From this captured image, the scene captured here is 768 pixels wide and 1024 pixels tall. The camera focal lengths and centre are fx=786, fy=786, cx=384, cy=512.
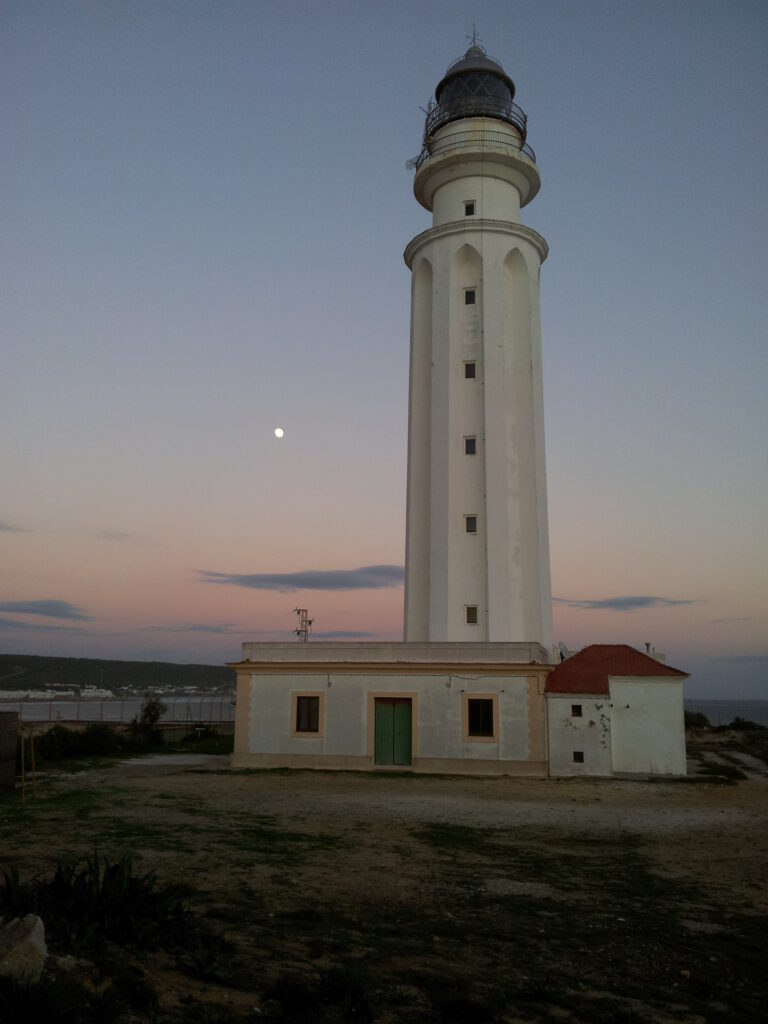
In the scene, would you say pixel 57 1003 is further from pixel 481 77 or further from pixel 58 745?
pixel 481 77

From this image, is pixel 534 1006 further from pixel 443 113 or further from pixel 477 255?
pixel 443 113

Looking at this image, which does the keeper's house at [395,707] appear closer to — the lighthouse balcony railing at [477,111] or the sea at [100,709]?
the sea at [100,709]

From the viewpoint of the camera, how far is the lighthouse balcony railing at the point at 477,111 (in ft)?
98.2

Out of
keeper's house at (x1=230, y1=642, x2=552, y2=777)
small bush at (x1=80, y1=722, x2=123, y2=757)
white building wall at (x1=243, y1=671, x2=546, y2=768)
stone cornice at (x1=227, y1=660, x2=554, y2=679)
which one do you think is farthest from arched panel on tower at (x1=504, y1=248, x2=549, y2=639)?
small bush at (x1=80, y1=722, x2=123, y2=757)

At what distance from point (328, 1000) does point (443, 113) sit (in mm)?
31892

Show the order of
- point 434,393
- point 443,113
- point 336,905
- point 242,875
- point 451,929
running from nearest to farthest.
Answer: point 451,929 < point 336,905 < point 242,875 < point 434,393 < point 443,113

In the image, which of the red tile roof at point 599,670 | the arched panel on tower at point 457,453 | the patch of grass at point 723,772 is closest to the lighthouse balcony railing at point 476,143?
the arched panel on tower at point 457,453

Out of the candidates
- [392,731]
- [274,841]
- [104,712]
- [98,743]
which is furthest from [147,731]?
[104,712]

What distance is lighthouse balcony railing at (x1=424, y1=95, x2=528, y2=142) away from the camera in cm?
2992

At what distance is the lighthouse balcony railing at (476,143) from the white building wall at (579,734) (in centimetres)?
1979

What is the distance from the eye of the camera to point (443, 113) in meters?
30.8

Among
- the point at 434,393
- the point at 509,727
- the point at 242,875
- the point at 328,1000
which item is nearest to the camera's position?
the point at 328,1000

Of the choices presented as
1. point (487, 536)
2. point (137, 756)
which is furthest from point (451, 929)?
point (137, 756)

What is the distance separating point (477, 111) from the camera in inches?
1178
